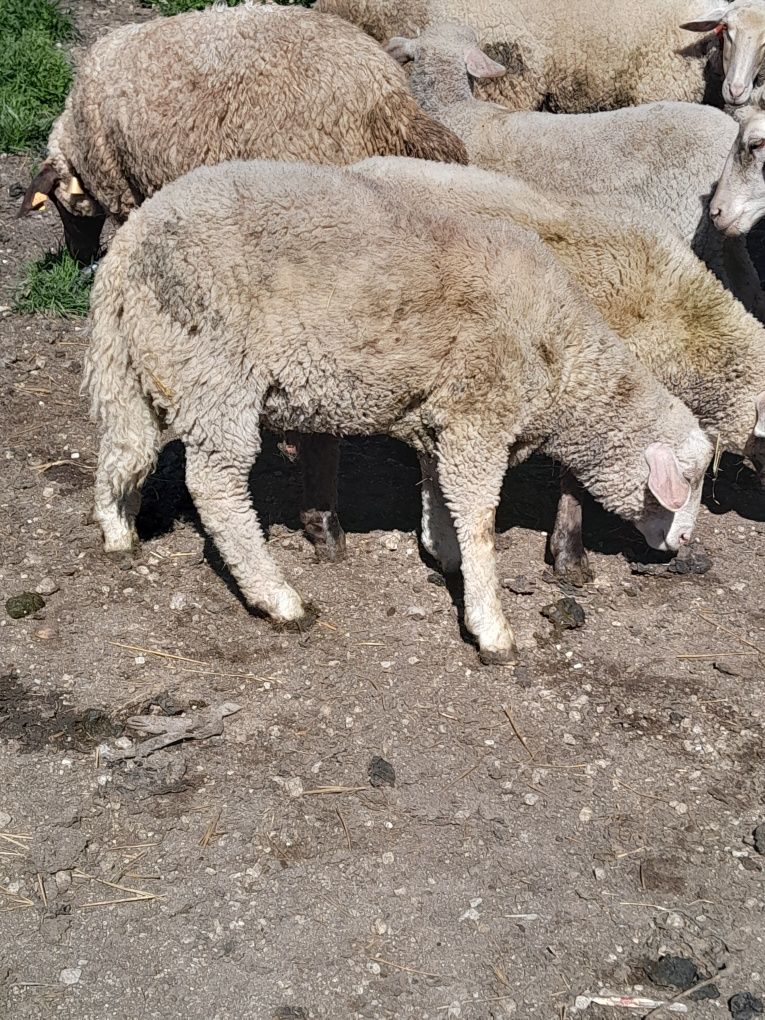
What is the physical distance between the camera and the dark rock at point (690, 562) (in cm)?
557

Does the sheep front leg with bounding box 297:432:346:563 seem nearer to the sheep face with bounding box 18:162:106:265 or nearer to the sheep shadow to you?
the sheep shadow

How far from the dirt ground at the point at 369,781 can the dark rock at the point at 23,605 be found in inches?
1.6

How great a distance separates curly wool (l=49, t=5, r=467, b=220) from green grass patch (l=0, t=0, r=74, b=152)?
10.5 ft

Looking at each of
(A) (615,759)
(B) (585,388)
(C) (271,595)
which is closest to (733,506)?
(B) (585,388)

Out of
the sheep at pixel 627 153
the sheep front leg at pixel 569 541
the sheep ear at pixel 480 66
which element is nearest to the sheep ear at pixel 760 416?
the sheep front leg at pixel 569 541

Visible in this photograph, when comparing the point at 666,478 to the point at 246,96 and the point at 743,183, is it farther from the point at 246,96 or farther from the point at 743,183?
the point at 246,96

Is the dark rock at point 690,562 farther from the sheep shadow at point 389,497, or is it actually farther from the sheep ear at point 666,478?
the sheep ear at point 666,478

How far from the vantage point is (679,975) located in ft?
11.7

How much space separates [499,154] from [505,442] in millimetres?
2128

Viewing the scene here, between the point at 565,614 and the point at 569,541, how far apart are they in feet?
1.44

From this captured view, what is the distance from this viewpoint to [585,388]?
4.92 meters

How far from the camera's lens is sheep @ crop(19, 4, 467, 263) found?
5613 millimetres

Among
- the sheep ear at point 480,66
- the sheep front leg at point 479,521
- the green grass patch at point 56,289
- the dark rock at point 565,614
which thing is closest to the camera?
the sheep front leg at point 479,521

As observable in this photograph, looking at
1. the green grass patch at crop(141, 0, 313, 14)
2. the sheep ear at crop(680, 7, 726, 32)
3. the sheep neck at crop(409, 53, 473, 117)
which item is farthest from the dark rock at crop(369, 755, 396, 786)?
the green grass patch at crop(141, 0, 313, 14)
